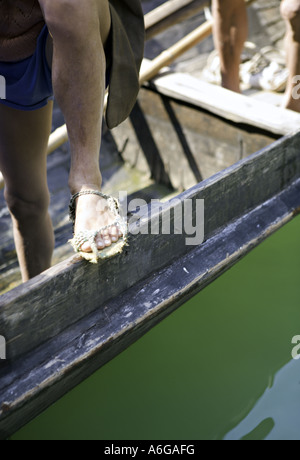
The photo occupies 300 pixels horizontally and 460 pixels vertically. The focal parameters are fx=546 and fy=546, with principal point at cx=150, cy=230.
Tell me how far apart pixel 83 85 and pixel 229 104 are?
1.06m

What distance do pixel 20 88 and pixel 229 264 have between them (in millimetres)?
797

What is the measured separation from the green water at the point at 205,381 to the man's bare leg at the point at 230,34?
43.7 inches

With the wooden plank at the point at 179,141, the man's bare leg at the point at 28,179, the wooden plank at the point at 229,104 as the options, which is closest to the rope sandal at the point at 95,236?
the man's bare leg at the point at 28,179

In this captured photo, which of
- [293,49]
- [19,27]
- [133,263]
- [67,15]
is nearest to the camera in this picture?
[67,15]

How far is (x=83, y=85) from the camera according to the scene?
48.3 inches

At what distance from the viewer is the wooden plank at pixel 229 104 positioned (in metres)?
2.02

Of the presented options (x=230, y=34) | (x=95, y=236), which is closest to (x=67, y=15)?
(x=95, y=236)

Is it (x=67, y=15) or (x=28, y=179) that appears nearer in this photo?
(x=67, y=15)

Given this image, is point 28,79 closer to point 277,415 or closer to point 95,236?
point 95,236

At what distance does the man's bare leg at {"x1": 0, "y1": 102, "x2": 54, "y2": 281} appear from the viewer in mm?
1477

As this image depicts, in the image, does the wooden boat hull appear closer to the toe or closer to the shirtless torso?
the toe

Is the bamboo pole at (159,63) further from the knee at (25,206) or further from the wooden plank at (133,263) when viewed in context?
the wooden plank at (133,263)

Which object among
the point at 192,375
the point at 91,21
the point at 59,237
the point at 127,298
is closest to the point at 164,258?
the point at 127,298

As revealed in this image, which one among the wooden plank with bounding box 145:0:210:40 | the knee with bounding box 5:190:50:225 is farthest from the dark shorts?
the wooden plank with bounding box 145:0:210:40
